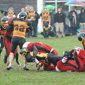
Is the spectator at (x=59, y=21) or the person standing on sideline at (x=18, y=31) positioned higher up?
the person standing on sideline at (x=18, y=31)

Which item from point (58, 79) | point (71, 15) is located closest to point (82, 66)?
point (58, 79)

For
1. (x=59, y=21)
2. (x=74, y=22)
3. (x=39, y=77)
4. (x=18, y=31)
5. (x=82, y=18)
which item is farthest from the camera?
(x=74, y=22)

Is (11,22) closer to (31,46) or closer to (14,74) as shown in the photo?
(31,46)

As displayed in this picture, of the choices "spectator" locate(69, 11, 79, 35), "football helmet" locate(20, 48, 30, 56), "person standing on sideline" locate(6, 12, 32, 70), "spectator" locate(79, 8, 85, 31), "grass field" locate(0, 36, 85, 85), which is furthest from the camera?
"spectator" locate(69, 11, 79, 35)

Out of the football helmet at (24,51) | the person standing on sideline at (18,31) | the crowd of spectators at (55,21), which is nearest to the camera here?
the football helmet at (24,51)

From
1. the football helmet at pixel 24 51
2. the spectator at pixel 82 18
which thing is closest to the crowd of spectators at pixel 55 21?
the spectator at pixel 82 18

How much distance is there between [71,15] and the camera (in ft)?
86.7

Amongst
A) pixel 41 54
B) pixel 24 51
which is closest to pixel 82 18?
pixel 41 54

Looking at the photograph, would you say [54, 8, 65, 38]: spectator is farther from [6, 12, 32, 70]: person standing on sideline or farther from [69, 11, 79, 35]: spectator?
[6, 12, 32, 70]: person standing on sideline

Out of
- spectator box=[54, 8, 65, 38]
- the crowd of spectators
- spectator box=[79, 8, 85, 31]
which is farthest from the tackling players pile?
spectator box=[79, 8, 85, 31]

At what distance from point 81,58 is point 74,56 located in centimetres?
19

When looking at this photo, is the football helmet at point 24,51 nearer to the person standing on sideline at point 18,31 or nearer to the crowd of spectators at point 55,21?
the person standing on sideline at point 18,31

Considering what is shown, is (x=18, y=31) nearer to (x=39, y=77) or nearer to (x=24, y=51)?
(x=24, y=51)

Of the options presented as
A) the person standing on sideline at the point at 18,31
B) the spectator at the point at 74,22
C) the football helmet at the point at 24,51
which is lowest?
the spectator at the point at 74,22
